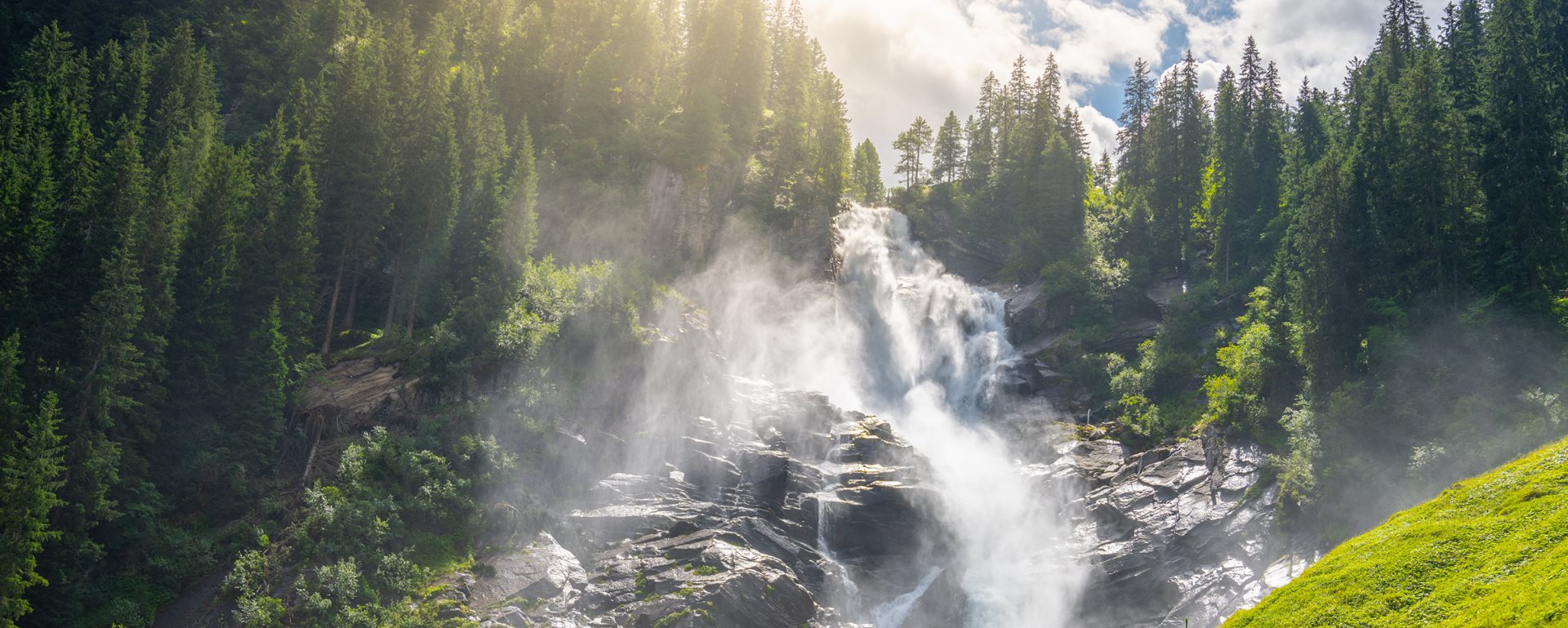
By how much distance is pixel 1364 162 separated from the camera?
51.2m

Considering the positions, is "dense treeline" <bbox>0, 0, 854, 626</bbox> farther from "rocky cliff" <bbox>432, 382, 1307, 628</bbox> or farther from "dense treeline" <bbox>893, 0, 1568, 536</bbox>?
"dense treeline" <bbox>893, 0, 1568, 536</bbox>

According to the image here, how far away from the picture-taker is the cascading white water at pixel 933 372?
4662cm

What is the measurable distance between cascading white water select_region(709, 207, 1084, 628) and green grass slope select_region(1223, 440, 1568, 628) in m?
15.5

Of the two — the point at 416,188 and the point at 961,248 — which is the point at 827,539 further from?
the point at 961,248

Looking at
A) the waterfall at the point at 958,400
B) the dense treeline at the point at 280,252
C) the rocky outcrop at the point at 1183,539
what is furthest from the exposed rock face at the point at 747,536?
the rocky outcrop at the point at 1183,539

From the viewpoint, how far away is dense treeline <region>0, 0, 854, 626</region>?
34.0 m

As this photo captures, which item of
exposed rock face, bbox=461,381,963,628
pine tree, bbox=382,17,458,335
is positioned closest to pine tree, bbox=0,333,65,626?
exposed rock face, bbox=461,381,963,628

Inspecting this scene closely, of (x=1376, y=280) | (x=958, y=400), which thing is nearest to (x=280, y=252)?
(x=958, y=400)

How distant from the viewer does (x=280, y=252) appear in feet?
143

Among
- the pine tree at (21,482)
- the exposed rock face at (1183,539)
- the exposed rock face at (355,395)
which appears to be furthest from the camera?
the exposed rock face at (355,395)

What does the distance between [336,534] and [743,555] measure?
55.4ft

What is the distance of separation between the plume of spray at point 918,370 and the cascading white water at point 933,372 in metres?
0.09

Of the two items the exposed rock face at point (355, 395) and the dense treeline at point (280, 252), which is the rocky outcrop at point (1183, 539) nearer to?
the dense treeline at point (280, 252)

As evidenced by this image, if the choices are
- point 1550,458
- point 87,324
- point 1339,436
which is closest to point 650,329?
point 87,324
